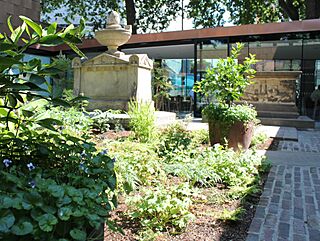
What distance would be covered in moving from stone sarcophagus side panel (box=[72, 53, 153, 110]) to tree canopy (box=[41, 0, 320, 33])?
1032cm

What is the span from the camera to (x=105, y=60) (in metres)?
7.97

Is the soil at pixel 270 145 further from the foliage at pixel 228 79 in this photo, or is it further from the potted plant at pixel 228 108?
the foliage at pixel 228 79

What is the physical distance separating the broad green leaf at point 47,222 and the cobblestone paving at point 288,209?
1495mm

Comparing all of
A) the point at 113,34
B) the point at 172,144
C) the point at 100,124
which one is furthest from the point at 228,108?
the point at 113,34

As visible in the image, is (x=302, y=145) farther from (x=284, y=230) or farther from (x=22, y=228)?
(x=22, y=228)

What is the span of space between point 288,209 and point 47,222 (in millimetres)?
2297

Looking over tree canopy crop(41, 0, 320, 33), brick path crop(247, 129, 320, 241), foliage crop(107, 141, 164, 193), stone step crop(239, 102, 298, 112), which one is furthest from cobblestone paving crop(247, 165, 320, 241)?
tree canopy crop(41, 0, 320, 33)

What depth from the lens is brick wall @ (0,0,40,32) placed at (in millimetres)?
1730

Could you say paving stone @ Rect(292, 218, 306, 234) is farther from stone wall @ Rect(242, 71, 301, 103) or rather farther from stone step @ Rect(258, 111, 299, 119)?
stone wall @ Rect(242, 71, 301, 103)

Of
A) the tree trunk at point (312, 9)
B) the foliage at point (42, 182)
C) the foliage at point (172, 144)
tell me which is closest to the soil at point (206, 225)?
the foliage at point (42, 182)

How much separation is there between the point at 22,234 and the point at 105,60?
7.04 m

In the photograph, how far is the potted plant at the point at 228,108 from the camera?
539 cm

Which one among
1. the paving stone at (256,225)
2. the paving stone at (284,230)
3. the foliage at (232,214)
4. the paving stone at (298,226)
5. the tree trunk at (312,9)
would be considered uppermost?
the tree trunk at (312,9)

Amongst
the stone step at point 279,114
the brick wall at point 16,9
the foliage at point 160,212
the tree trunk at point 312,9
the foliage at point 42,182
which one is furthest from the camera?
the tree trunk at point 312,9
